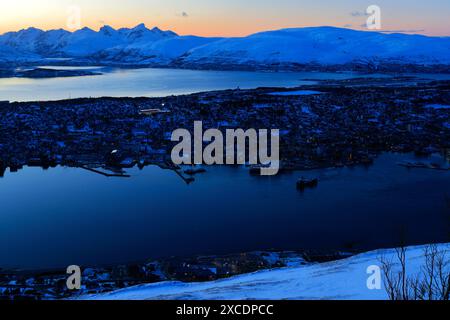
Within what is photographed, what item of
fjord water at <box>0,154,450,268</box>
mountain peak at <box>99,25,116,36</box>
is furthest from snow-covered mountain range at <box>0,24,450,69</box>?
fjord water at <box>0,154,450,268</box>

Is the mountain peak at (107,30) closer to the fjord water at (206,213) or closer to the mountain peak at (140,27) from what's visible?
the mountain peak at (140,27)

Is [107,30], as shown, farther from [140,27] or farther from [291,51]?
[291,51]

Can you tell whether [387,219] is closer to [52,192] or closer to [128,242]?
[128,242]

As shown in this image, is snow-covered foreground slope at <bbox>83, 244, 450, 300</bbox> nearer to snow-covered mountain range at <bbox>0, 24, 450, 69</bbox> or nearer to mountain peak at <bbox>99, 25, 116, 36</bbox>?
snow-covered mountain range at <bbox>0, 24, 450, 69</bbox>

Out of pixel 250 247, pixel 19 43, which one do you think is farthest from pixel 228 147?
pixel 19 43

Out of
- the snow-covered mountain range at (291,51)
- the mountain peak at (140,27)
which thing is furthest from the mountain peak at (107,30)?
the snow-covered mountain range at (291,51)

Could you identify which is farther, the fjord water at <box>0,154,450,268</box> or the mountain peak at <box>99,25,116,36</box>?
the mountain peak at <box>99,25,116,36</box>
